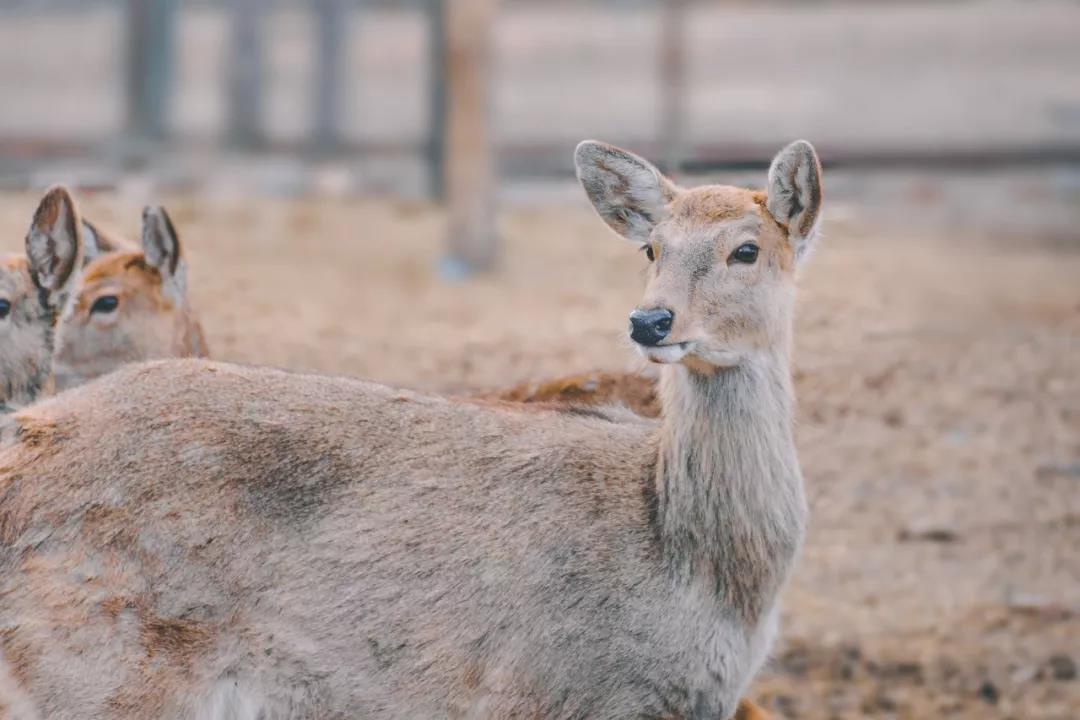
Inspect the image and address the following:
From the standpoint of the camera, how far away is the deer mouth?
559 centimetres

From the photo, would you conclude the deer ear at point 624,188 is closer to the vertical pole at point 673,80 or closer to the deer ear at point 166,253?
the deer ear at point 166,253

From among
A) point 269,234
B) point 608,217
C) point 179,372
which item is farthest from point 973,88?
point 179,372

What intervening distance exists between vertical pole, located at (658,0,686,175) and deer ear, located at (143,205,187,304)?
21.5ft

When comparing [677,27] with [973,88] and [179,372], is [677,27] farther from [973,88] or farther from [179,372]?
[179,372]

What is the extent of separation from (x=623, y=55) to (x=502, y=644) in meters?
17.4

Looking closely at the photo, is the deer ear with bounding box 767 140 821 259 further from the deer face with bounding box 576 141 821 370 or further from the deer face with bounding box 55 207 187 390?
the deer face with bounding box 55 207 187 390

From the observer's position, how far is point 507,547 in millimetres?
5684

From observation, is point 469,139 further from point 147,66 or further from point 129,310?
point 129,310

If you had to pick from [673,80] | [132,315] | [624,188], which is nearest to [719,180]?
[132,315]

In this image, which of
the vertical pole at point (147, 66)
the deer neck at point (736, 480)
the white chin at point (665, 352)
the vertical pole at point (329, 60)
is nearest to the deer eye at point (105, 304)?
the deer neck at point (736, 480)

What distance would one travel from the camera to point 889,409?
31.7 feet

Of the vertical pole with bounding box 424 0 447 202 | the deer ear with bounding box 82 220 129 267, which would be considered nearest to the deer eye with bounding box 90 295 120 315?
the deer ear with bounding box 82 220 129 267

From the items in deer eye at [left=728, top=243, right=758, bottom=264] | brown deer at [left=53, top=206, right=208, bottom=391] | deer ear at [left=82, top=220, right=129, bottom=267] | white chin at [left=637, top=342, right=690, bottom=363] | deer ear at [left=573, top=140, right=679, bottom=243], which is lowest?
brown deer at [left=53, top=206, right=208, bottom=391]

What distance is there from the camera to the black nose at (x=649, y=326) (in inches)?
219
